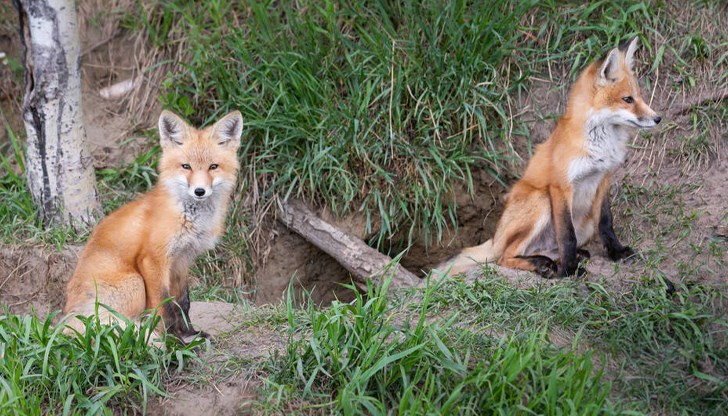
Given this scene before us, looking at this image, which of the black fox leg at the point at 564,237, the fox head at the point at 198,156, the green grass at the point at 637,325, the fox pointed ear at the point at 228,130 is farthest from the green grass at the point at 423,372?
the fox pointed ear at the point at 228,130

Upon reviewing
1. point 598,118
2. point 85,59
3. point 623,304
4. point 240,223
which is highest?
point 598,118

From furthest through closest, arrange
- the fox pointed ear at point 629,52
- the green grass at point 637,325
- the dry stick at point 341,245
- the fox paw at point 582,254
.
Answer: the dry stick at point 341,245, the fox paw at point 582,254, the fox pointed ear at point 629,52, the green grass at point 637,325

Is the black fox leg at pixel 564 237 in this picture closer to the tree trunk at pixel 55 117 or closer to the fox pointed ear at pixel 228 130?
the fox pointed ear at pixel 228 130

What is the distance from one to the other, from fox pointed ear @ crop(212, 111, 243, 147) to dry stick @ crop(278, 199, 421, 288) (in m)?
1.49

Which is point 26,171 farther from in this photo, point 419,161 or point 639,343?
point 639,343

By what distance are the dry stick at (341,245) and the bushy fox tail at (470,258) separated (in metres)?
Answer: 0.25

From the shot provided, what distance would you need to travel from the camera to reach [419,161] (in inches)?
241

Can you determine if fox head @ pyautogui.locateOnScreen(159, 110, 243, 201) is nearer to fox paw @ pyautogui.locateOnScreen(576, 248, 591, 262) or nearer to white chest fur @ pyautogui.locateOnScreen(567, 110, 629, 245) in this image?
white chest fur @ pyautogui.locateOnScreen(567, 110, 629, 245)

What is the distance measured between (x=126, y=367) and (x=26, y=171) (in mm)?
3064

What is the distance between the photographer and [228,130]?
467 centimetres

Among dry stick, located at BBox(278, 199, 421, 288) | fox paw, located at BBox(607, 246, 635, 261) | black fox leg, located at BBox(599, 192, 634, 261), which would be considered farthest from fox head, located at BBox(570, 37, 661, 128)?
dry stick, located at BBox(278, 199, 421, 288)

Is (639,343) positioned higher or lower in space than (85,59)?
higher

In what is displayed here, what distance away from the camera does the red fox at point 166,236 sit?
425 cm

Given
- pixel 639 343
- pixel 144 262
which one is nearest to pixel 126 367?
pixel 144 262
